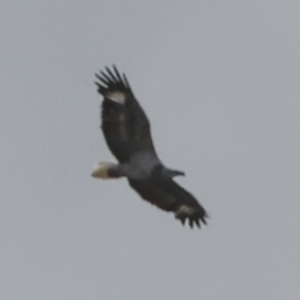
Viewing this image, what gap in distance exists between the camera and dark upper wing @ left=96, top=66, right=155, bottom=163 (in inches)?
1008

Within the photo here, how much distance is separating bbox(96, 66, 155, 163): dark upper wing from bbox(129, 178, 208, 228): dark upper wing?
22.6 inches

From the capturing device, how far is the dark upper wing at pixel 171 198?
26067 mm

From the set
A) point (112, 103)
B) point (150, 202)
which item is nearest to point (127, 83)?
point (112, 103)

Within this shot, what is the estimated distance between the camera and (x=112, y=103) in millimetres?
25750

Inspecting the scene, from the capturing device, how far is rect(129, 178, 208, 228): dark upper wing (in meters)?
26.1

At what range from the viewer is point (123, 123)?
25672mm

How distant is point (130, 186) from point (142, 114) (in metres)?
1.30

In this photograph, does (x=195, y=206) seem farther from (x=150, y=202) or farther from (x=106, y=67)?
(x=106, y=67)

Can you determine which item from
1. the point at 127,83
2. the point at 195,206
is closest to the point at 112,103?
the point at 127,83

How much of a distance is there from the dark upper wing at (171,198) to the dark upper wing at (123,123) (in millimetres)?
575

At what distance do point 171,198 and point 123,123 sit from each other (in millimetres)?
1761

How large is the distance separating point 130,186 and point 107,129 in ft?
3.49

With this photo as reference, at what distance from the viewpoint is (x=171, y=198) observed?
87.5ft

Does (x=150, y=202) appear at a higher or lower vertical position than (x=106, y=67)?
lower
